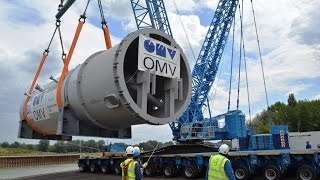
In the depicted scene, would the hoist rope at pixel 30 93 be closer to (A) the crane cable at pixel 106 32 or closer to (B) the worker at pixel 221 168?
(A) the crane cable at pixel 106 32

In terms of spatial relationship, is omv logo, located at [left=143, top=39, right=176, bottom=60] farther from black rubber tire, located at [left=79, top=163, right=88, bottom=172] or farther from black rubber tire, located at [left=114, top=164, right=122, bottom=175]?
black rubber tire, located at [left=79, top=163, right=88, bottom=172]

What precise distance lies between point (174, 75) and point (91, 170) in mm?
12020

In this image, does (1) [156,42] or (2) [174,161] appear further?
(2) [174,161]

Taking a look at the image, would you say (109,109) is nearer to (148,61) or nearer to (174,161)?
(148,61)

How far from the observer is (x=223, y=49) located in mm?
32156

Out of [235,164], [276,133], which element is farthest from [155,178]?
[276,133]

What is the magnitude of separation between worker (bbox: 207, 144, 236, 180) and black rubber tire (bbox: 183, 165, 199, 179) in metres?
7.61

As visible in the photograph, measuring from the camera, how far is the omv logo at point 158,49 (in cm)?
611

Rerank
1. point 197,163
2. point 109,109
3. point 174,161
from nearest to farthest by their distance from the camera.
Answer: point 109,109 < point 197,163 < point 174,161

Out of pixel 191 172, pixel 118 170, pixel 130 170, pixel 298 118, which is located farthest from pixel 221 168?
pixel 298 118

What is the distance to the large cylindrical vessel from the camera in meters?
5.85

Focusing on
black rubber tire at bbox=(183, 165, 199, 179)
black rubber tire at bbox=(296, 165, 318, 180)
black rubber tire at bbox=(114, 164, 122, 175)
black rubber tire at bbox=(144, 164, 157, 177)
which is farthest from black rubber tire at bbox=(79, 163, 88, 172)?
black rubber tire at bbox=(296, 165, 318, 180)

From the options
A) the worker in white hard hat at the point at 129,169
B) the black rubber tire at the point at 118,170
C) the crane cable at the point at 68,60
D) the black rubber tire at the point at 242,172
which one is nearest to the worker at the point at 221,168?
the worker in white hard hat at the point at 129,169

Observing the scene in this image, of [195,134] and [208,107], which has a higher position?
[208,107]
